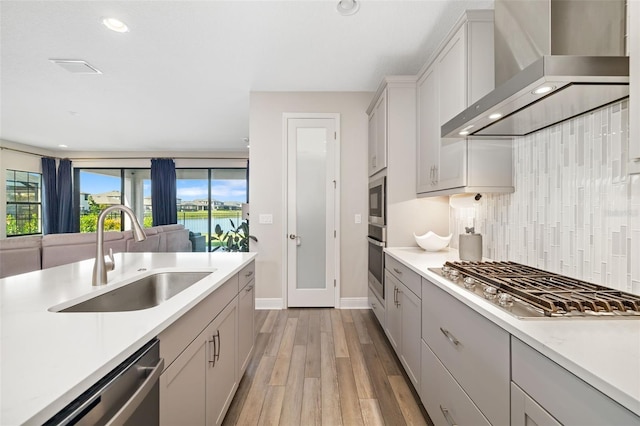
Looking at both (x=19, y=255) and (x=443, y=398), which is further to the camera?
(x=19, y=255)

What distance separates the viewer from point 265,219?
3.50 metres

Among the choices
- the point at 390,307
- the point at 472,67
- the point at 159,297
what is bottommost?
the point at 390,307

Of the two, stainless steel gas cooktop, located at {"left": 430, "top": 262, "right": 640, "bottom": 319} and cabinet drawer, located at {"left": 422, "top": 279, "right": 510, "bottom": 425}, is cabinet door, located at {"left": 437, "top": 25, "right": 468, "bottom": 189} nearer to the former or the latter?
stainless steel gas cooktop, located at {"left": 430, "top": 262, "right": 640, "bottom": 319}

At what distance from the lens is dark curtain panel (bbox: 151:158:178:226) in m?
6.99

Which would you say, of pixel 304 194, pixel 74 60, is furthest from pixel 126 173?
pixel 304 194

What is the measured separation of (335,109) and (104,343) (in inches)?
131

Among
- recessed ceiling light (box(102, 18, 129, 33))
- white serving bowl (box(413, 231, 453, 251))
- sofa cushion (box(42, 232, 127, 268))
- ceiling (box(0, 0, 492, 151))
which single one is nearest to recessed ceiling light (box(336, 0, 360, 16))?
ceiling (box(0, 0, 492, 151))

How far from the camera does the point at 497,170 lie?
1.82 meters

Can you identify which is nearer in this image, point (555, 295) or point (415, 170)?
point (555, 295)

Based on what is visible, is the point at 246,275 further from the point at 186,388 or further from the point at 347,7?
the point at 347,7

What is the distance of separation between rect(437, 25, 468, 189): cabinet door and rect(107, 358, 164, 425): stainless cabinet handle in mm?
1874

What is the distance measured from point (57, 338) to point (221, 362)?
0.88m

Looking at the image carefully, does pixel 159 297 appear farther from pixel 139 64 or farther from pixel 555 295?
pixel 139 64

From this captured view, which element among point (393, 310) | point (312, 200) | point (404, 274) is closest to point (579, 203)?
point (404, 274)
